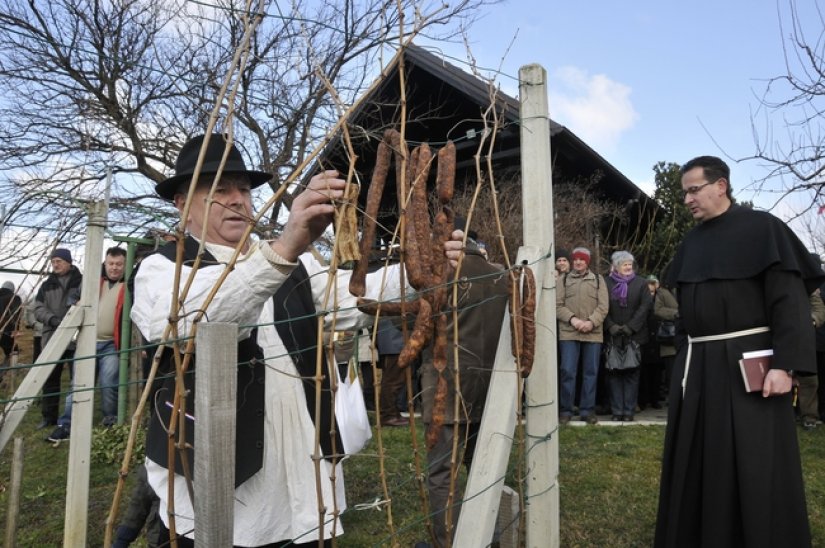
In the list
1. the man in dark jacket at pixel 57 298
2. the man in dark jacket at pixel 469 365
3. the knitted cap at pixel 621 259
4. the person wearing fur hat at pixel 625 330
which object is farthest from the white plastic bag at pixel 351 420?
the man in dark jacket at pixel 57 298

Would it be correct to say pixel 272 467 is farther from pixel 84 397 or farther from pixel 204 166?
pixel 84 397

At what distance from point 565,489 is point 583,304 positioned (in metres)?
2.53

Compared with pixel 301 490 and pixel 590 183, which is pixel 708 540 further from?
pixel 590 183

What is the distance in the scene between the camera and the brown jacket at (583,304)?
6500 millimetres

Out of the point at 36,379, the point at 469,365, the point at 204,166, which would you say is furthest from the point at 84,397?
the point at 469,365

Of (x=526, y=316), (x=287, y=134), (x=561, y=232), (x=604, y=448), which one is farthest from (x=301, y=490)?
(x=561, y=232)

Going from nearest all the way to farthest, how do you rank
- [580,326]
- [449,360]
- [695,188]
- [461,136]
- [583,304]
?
[695,188]
[449,360]
[580,326]
[583,304]
[461,136]

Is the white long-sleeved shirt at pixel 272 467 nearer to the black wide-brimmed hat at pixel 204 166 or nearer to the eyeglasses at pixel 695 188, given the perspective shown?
the black wide-brimmed hat at pixel 204 166

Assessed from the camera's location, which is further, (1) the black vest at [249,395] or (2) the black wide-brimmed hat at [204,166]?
(2) the black wide-brimmed hat at [204,166]

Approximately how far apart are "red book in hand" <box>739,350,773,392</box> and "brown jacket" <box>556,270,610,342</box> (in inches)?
139

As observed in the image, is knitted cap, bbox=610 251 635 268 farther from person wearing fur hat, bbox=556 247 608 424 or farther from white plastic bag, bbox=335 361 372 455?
white plastic bag, bbox=335 361 372 455

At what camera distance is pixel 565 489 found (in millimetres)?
4457

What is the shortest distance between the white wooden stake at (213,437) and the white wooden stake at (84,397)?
7.21 ft

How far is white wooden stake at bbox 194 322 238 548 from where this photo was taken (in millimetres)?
1156
